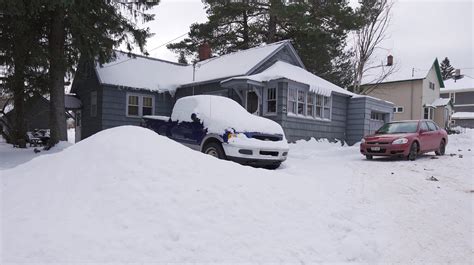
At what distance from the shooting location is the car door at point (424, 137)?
11828 millimetres

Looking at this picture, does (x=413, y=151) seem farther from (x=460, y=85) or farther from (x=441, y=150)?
(x=460, y=85)

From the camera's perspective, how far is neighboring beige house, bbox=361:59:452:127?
99.3 feet

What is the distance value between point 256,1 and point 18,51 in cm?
1571

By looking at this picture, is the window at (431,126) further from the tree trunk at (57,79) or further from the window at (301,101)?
the tree trunk at (57,79)

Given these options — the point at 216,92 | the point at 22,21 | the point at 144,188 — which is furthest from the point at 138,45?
the point at 144,188

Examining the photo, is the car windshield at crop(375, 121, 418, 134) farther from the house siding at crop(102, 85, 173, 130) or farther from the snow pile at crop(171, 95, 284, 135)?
the house siding at crop(102, 85, 173, 130)

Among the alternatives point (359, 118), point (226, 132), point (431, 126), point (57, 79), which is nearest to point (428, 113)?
point (359, 118)

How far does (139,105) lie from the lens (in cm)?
1842

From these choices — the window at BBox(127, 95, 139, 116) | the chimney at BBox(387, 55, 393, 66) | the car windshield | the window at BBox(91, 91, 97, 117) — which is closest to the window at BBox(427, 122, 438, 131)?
the car windshield

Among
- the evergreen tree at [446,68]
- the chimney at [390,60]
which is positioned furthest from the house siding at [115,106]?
the evergreen tree at [446,68]

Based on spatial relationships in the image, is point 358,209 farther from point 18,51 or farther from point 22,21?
point 18,51

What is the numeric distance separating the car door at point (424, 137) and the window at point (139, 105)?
13.1m

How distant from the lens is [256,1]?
22.8 meters

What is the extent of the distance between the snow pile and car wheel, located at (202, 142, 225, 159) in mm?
326
